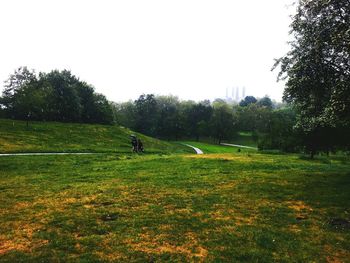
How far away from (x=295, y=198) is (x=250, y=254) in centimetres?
840

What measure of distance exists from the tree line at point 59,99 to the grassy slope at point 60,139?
16825 mm

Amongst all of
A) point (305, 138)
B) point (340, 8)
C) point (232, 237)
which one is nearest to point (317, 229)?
point (232, 237)

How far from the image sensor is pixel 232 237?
12.5 m

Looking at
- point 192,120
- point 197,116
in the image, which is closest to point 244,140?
point 197,116

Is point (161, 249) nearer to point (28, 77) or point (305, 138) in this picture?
point (305, 138)

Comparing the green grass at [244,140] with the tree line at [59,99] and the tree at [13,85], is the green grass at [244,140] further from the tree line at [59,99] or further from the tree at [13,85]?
the tree at [13,85]

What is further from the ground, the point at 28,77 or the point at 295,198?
the point at 28,77

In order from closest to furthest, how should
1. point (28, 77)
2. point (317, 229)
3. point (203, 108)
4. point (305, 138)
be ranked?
point (317, 229) < point (305, 138) < point (28, 77) < point (203, 108)

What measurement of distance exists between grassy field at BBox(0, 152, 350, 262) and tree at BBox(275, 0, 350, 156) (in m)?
A: 5.38

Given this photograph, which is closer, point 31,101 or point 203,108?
point 31,101

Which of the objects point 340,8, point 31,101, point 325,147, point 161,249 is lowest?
point 161,249

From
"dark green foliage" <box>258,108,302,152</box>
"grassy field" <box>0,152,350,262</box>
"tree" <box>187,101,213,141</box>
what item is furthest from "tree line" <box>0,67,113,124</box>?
"grassy field" <box>0,152,350,262</box>

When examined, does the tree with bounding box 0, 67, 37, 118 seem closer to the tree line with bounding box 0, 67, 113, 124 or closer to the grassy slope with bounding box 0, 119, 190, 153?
the tree line with bounding box 0, 67, 113, 124

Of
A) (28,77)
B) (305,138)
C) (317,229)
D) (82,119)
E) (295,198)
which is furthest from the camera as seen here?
(82,119)
